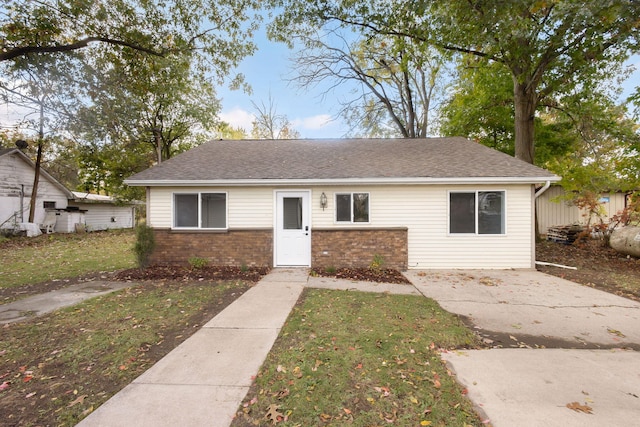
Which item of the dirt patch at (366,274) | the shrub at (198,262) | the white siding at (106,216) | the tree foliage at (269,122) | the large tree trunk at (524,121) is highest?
the tree foliage at (269,122)

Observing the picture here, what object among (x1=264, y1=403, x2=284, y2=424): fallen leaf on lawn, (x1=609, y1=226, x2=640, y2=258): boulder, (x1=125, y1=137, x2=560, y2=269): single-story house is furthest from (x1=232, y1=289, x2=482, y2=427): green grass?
(x1=609, y1=226, x2=640, y2=258): boulder

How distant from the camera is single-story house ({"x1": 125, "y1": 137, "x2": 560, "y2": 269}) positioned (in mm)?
7789

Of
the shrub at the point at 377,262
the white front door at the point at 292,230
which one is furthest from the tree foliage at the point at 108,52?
the shrub at the point at 377,262

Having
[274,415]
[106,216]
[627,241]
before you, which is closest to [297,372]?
[274,415]

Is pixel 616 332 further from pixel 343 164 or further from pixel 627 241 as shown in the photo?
pixel 627 241

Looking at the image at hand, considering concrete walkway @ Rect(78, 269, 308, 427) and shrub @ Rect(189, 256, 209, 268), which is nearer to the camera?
concrete walkway @ Rect(78, 269, 308, 427)

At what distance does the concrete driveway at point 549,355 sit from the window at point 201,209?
573cm

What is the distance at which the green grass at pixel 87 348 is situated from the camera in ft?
8.02

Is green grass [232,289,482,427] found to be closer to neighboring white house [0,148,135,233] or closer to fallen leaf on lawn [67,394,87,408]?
fallen leaf on lawn [67,394,87,408]

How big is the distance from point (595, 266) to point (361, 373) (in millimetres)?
9418

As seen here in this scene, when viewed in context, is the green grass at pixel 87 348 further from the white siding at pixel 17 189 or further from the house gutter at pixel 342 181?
the white siding at pixel 17 189

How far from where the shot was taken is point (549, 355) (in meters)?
3.21

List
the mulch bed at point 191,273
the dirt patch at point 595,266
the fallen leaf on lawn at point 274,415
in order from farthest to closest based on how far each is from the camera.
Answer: the mulch bed at point 191,273
the dirt patch at point 595,266
the fallen leaf on lawn at point 274,415

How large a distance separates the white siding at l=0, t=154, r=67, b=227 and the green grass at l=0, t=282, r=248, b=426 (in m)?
17.9
